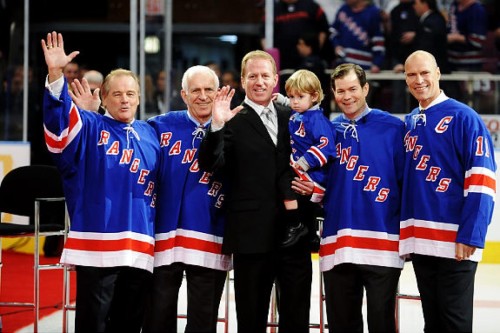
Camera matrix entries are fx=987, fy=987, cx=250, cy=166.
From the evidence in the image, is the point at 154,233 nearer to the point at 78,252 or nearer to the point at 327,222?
the point at 78,252

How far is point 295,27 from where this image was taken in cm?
864

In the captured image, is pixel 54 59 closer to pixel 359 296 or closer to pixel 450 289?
pixel 359 296

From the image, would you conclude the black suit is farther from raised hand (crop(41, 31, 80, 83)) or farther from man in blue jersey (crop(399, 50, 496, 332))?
raised hand (crop(41, 31, 80, 83))

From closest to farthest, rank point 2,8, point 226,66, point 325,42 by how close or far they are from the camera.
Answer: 1. point 325,42
2. point 2,8
3. point 226,66

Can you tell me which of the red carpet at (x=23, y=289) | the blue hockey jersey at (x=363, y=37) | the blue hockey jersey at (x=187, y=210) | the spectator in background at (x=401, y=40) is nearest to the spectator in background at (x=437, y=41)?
the spectator in background at (x=401, y=40)

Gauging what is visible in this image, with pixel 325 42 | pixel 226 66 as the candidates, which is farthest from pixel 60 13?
pixel 325 42

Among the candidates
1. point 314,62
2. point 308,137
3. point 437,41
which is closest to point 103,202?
point 308,137

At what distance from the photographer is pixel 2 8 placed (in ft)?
31.6

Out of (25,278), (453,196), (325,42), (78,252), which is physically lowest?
(25,278)

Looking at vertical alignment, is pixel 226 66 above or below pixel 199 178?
above

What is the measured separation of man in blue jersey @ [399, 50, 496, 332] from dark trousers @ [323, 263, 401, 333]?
14 cm

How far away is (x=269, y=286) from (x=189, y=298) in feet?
1.10

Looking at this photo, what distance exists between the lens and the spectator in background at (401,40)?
338 inches

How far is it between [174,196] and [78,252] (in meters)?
0.45
